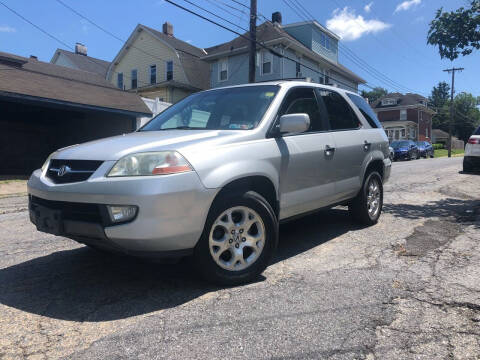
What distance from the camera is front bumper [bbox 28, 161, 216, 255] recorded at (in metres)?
2.79

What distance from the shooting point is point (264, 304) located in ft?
9.64

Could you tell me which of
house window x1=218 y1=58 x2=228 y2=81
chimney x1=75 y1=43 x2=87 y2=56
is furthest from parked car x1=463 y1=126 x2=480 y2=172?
chimney x1=75 y1=43 x2=87 y2=56

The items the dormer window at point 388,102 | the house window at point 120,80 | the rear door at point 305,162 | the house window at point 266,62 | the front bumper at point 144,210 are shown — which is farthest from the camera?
the dormer window at point 388,102

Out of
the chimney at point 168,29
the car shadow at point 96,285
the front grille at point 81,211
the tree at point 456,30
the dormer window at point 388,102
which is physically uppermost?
the chimney at point 168,29

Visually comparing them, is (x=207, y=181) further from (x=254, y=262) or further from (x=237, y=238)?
(x=254, y=262)

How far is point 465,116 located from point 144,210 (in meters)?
85.9

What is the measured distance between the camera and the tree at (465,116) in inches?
2923

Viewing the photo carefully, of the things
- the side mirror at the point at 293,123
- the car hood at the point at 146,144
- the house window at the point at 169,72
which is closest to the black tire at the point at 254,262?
the car hood at the point at 146,144

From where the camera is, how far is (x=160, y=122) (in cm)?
443

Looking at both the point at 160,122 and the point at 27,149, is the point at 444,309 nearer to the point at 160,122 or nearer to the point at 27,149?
the point at 160,122

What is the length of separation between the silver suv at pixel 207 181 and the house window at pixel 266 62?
2341 cm

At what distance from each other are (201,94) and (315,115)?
1359 millimetres

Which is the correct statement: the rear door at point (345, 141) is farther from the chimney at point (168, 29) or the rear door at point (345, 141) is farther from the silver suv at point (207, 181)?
the chimney at point (168, 29)

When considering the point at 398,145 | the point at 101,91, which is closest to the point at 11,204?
the point at 101,91
